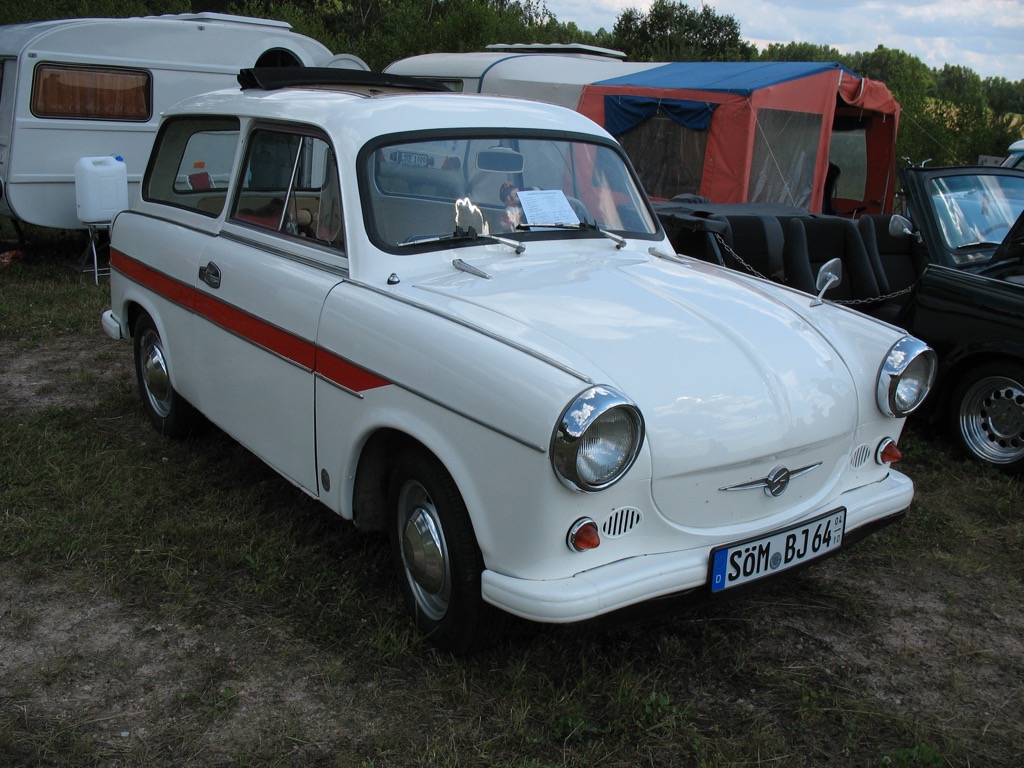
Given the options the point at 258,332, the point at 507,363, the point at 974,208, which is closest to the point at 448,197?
the point at 258,332

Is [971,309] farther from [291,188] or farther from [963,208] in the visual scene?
[291,188]

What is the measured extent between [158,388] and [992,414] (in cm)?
456

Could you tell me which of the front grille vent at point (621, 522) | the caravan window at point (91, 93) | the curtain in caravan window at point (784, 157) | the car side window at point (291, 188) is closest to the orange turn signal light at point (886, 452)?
the front grille vent at point (621, 522)

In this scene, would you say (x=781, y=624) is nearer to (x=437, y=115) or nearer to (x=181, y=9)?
(x=437, y=115)

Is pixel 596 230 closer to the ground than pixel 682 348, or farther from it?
farther from it

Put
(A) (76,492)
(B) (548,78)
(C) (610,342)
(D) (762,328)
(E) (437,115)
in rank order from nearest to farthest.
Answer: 1. (C) (610,342)
2. (D) (762,328)
3. (E) (437,115)
4. (A) (76,492)
5. (B) (548,78)

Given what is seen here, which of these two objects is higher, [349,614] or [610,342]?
[610,342]

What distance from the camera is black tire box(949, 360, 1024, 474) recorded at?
4.93 metres

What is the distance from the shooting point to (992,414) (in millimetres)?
5082

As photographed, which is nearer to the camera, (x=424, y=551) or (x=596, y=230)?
(x=424, y=551)

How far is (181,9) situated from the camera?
19.8 m

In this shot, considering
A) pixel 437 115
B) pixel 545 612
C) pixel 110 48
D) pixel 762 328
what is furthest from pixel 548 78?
pixel 545 612

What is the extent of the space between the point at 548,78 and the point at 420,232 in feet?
33.5

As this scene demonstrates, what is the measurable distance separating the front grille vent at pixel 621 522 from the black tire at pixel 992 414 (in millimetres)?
3177
